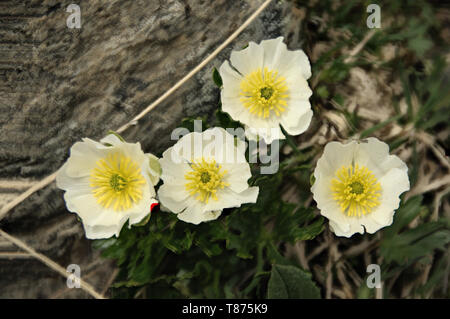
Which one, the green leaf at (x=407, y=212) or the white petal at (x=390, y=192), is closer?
the white petal at (x=390, y=192)

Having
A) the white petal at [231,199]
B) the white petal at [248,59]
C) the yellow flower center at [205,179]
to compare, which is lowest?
the white petal at [231,199]

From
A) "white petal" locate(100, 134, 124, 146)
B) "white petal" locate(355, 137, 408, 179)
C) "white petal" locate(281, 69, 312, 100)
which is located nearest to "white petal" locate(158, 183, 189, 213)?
"white petal" locate(100, 134, 124, 146)

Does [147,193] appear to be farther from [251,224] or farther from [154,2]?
[154,2]

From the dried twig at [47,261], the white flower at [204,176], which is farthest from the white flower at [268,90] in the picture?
the dried twig at [47,261]

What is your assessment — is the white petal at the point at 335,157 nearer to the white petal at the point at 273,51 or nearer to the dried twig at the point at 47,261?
the white petal at the point at 273,51

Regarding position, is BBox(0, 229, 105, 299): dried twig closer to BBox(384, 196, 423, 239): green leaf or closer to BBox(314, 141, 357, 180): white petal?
BBox(314, 141, 357, 180): white petal

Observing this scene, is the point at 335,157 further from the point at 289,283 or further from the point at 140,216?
the point at 140,216

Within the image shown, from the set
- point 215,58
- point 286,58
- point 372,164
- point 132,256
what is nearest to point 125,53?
point 215,58
